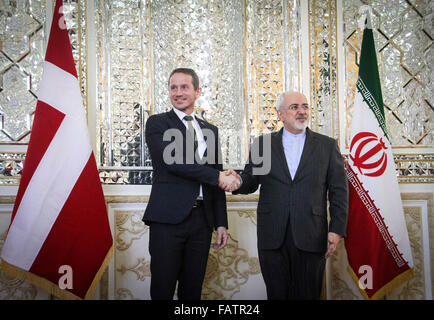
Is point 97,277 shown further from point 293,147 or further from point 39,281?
point 293,147

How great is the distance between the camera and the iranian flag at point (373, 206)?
2631mm

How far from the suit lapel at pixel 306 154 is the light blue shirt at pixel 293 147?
5cm

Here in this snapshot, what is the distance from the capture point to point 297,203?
2.07 metres

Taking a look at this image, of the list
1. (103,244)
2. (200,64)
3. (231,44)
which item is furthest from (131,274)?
(231,44)

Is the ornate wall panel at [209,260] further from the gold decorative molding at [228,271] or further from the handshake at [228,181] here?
the handshake at [228,181]

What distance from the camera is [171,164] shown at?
204 centimetres

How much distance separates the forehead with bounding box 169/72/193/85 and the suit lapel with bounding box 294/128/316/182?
754 millimetres

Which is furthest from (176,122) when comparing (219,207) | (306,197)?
(306,197)

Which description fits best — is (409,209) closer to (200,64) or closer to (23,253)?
(200,64)

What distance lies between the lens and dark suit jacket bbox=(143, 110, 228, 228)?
79.0 inches

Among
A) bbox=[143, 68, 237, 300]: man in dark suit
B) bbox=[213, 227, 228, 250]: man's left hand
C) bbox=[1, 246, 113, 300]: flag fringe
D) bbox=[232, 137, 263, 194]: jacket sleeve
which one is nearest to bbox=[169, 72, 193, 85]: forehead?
bbox=[143, 68, 237, 300]: man in dark suit

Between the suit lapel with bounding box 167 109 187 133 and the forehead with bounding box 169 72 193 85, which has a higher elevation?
the forehead with bounding box 169 72 193 85

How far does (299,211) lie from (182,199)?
630mm

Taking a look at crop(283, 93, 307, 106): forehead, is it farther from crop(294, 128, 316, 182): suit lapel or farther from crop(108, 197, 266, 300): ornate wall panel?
crop(108, 197, 266, 300): ornate wall panel
